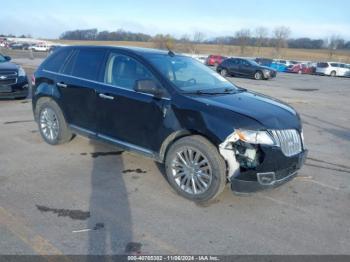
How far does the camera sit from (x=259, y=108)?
477 cm

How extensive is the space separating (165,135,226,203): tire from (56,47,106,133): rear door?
1667 mm

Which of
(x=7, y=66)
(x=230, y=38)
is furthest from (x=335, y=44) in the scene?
(x=7, y=66)

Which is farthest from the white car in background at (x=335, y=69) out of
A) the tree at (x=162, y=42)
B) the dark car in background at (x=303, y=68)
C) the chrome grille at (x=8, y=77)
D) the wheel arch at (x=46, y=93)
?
the wheel arch at (x=46, y=93)

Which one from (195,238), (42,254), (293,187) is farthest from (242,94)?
(42,254)

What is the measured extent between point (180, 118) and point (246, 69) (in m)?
25.3

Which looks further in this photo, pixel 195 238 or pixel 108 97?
pixel 108 97

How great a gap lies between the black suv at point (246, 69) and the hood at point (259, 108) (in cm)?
2365

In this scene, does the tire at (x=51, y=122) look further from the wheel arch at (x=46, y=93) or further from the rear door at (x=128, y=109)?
the rear door at (x=128, y=109)

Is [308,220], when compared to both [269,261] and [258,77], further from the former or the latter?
[258,77]

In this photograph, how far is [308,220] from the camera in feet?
14.1

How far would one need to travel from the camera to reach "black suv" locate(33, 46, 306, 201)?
4.34m

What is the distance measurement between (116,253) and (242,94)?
2974 millimetres

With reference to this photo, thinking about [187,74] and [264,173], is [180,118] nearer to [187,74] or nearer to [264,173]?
[187,74]

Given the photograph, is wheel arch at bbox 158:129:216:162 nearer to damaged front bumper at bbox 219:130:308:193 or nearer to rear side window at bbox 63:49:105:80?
damaged front bumper at bbox 219:130:308:193
